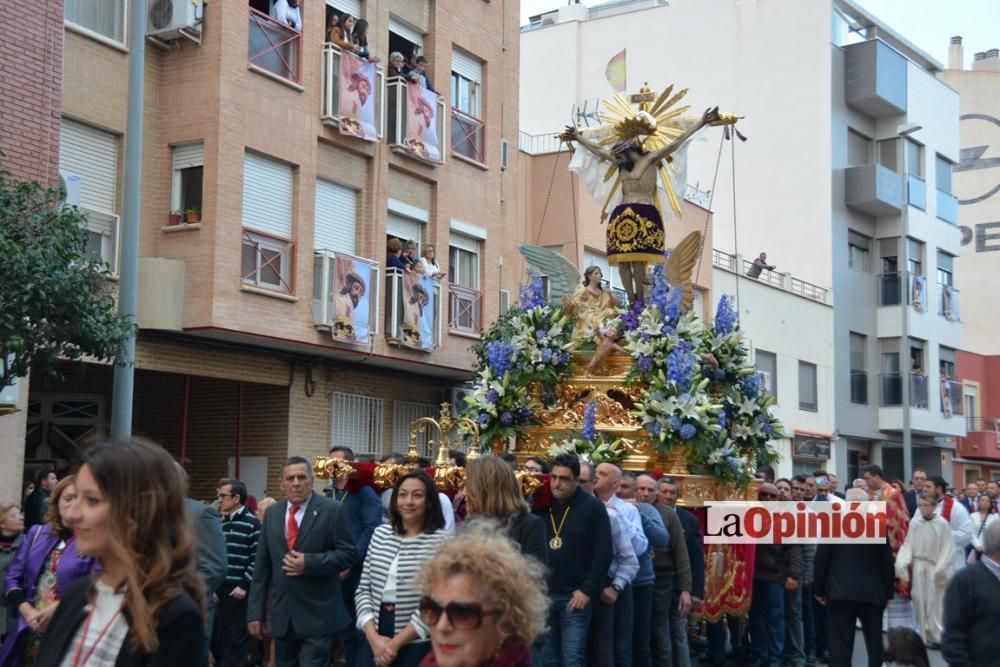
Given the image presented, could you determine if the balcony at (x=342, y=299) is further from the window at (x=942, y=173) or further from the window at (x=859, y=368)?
the window at (x=942, y=173)

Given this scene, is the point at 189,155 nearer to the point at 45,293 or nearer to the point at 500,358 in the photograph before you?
the point at 500,358

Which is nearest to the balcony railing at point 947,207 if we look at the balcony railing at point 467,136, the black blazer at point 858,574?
the balcony railing at point 467,136

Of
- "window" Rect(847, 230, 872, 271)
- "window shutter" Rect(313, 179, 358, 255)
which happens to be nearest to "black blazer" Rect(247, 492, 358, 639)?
"window shutter" Rect(313, 179, 358, 255)

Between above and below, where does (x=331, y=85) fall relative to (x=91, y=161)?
above

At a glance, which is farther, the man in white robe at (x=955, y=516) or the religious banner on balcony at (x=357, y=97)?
the religious banner on balcony at (x=357, y=97)

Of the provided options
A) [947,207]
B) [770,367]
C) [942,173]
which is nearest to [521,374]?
[770,367]

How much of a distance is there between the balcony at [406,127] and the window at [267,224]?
92.6 inches

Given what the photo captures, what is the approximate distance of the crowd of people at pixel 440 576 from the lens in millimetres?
3996

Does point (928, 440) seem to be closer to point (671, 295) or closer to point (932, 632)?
point (932, 632)

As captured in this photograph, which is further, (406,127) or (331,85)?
(406,127)

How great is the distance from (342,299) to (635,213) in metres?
5.58

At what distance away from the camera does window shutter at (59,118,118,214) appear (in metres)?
17.3

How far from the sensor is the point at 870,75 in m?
35.7

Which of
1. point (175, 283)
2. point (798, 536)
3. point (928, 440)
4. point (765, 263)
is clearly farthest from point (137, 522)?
point (928, 440)
